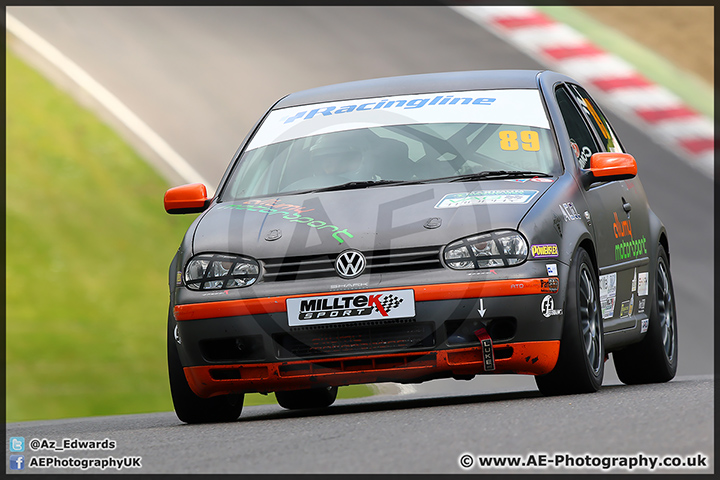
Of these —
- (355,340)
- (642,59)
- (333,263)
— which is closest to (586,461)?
(355,340)

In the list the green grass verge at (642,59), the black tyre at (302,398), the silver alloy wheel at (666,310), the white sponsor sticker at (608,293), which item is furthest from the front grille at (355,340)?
the green grass verge at (642,59)

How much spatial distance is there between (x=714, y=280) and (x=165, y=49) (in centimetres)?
1096

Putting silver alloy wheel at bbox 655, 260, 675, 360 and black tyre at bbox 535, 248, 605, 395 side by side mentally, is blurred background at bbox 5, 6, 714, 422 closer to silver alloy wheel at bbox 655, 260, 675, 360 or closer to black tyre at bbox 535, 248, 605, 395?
silver alloy wheel at bbox 655, 260, 675, 360

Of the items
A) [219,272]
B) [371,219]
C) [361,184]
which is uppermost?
[361,184]

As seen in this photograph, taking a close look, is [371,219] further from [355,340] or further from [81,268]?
[81,268]

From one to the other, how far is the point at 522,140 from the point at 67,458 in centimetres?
307


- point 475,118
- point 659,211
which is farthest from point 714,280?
point 475,118

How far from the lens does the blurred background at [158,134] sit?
39.4 ft

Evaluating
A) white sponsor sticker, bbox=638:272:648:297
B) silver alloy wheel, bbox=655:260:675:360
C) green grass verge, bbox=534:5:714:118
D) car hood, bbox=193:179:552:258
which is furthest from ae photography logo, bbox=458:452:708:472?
green grass verge, bbox=534:5:714:118

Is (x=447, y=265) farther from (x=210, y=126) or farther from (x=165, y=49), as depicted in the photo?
(x=165, y=49)

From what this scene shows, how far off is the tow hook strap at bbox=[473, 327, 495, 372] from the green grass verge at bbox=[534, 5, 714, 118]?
14.3 m

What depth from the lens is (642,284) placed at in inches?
305

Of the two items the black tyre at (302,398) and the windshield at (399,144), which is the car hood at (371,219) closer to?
the windshield at (399,144)

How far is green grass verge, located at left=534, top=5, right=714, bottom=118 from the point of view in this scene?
20.2 metres
